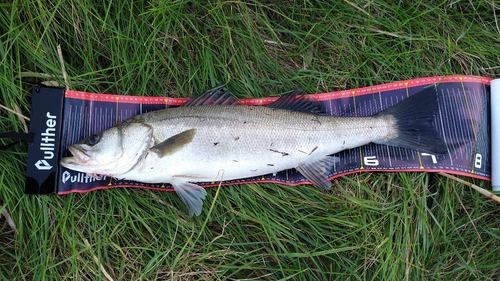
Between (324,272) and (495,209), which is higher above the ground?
(495,209)

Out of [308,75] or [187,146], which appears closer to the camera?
[187,146]

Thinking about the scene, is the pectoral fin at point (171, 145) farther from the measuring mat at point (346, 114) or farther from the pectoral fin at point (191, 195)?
the measuring mat at point (346, 114)

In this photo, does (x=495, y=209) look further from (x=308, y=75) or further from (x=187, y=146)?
(x=187, y=146)

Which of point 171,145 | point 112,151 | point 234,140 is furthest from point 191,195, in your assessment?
point 112,151

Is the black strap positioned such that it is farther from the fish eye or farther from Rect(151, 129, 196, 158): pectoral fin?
Rect(151, 129, 196, 158): pectoral fin

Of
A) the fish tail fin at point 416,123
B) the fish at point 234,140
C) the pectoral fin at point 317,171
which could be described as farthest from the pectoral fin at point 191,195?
the fish tail fin at point 416,123

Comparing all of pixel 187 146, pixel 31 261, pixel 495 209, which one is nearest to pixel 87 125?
pixel 187 146

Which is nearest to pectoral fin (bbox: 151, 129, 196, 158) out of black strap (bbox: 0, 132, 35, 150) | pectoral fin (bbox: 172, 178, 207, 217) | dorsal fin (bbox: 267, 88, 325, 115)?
pectoral fin (bbox: 172, 178, 207, 217)
